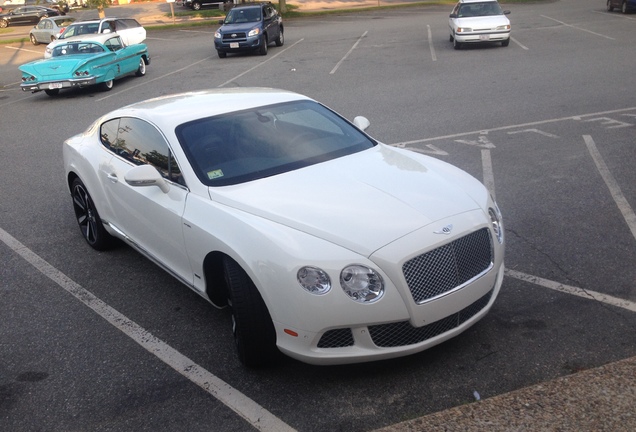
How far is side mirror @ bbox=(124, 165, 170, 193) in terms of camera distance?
5.02 meters

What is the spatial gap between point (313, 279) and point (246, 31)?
65.6 ft

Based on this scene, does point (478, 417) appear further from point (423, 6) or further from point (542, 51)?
point (423, 6)

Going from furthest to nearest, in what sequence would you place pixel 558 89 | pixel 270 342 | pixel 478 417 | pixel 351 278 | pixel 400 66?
pixel 400 66, pixel 558 89, pixel 270 342, pixel 351 278, pixel 478 417

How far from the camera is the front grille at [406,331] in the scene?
4.04 m

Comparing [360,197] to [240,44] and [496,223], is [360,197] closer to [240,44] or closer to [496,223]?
[496,223]

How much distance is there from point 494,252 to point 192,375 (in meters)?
2.09

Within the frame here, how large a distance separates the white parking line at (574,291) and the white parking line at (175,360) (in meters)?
2.53

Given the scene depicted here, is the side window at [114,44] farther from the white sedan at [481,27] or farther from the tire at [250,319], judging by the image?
the tire at [250,319]

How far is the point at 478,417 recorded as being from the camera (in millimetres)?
3592

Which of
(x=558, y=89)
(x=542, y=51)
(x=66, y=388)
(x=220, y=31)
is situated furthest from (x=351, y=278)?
(x=220, y=31)

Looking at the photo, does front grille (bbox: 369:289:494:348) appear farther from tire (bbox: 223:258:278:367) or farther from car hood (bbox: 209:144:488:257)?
tire (bbox: 223:258:278:367)

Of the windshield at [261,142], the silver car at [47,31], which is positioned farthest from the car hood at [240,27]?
the windshield at [261,142]

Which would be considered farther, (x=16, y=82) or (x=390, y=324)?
(x=16, y=82)

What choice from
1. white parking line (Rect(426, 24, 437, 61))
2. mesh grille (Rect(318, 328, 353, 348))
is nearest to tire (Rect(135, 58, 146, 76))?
white parking line (Rect(426, 24, 437, 61))
